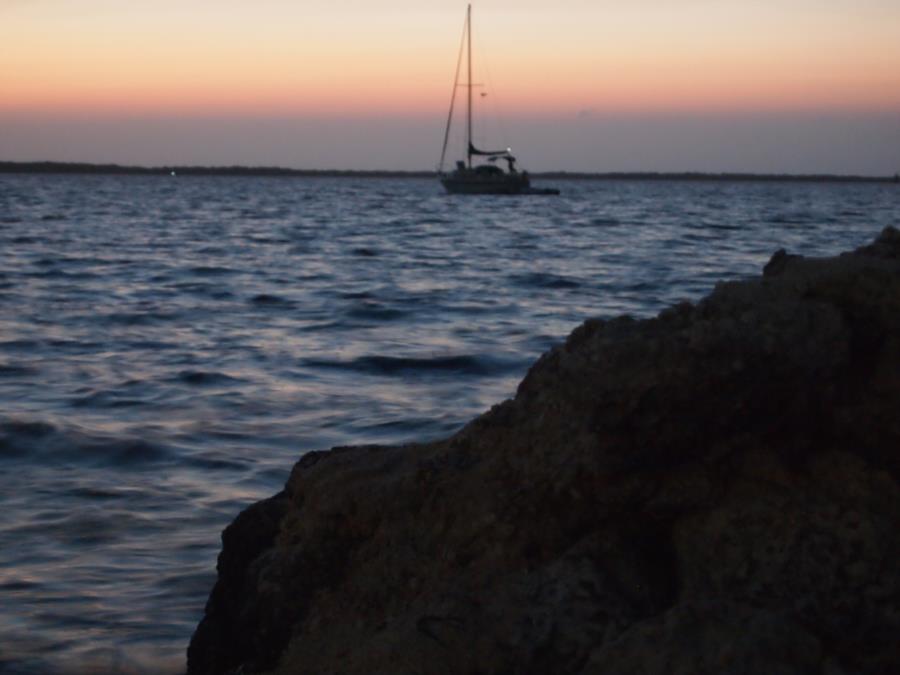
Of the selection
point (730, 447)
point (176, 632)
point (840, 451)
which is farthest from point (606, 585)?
point (176, 632)

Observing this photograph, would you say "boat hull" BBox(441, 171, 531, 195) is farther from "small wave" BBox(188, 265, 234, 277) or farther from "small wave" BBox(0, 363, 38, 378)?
"small wave" BBox(0, 363, 38, 378)

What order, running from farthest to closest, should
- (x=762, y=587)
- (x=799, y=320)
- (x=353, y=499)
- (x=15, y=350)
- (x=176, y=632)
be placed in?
1. (x=15, y=350)
2. (x=176, y=632)
3. (x=353, y=499)
4. (x=799, y=320)
5. (x=762, y=587)

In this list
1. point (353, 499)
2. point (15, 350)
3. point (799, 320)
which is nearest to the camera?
point (799, 320)

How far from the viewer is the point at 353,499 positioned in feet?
9.80

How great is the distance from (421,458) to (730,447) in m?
0.83

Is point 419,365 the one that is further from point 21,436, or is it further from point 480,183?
point 480,183

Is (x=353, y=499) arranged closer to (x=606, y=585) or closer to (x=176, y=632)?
(x=606, y=585)

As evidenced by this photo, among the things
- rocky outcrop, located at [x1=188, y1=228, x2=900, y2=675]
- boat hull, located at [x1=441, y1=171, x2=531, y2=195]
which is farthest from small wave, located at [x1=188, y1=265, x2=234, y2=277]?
boat hull, located at [x1=441, y1=171, x2=531, y2=195]

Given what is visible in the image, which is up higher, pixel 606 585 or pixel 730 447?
pixel 730 447

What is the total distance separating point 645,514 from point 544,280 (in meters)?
17.1

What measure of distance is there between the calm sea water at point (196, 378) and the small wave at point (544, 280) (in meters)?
0.16

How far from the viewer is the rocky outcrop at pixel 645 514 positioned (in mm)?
2404

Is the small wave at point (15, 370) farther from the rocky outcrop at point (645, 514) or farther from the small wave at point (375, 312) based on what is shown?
the rocky outcrop at point (645, 514)

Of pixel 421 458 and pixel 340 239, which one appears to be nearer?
pixel 421 458
